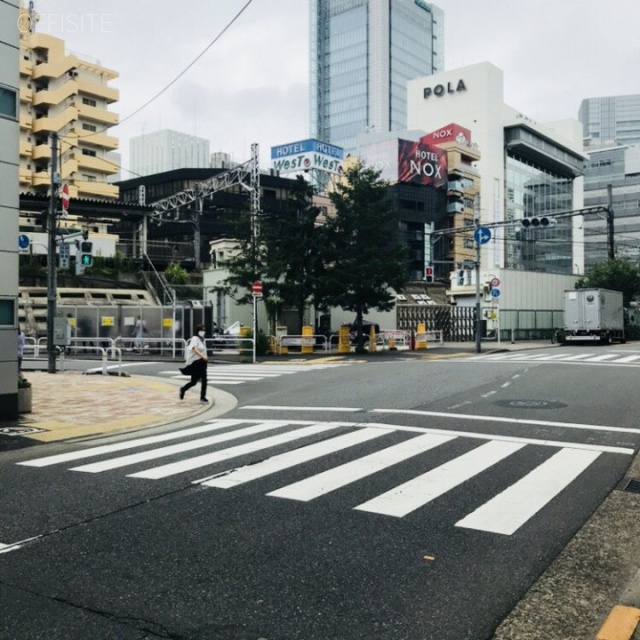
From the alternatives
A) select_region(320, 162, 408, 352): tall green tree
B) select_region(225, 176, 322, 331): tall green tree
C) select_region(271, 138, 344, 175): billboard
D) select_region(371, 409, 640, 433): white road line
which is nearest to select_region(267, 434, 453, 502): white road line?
select_region(371, 409, 640, 433): white road line

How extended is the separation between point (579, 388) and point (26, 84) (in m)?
67.2

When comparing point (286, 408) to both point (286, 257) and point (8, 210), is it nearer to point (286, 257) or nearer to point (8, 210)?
point (8, 210)

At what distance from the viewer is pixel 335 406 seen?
518 inches

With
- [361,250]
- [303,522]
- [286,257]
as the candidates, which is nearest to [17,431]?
[303,522]

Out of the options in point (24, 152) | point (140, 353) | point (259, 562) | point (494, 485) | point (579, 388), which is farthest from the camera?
point (24, 152)

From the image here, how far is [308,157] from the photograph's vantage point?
A: 7294cm

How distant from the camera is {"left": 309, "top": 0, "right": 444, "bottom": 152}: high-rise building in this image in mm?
159750

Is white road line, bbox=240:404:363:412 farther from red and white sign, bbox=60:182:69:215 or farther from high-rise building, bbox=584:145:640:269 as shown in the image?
high-rise building, bbox=584:145:640:269

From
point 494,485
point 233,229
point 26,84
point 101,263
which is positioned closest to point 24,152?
point 26,84

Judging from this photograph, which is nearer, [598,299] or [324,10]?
[598,299]

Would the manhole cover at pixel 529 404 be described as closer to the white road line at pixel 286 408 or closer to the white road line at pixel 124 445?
the white road line at pixel 286 408

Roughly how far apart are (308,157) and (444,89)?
170 ft

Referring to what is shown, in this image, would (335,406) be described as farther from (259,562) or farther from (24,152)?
(24,152)

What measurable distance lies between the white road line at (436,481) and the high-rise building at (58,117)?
207 feet
